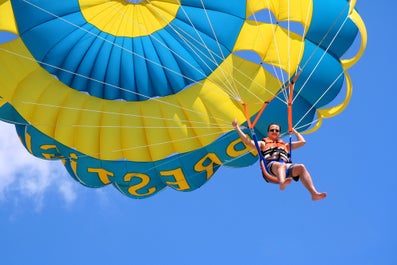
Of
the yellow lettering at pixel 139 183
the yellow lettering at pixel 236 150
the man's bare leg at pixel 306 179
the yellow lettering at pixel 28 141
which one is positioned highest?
the man's bare leg at pixel 306 179

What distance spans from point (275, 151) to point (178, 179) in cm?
276

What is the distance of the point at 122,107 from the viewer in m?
11.6

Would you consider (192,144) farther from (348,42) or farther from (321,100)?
(348,42)

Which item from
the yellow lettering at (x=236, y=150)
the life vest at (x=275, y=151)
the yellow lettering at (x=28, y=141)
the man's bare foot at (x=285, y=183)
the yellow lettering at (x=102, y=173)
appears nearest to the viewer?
the man's bare foot at (x=285, y=183)

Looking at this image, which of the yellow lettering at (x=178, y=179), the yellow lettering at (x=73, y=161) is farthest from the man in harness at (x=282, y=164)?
the yellow lettering at (x=73, y=161)

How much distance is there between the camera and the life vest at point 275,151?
9.58m

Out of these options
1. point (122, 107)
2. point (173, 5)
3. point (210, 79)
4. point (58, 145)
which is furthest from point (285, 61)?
point (58, 145)

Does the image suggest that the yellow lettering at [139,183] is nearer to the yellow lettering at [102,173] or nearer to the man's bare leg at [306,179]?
the yellow lettering at [102,173]

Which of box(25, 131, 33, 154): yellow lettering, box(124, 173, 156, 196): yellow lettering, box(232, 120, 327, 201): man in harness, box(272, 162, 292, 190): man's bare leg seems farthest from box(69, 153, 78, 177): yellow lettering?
box(272, 162, 292, 190): man's bare leg

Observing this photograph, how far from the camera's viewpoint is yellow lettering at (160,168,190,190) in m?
12.0

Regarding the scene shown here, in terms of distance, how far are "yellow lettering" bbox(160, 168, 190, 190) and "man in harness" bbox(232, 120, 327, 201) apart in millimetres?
2232

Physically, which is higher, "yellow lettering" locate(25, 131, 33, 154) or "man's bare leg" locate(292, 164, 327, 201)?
"man's bare leg" locate(292, 164, 327, 201)

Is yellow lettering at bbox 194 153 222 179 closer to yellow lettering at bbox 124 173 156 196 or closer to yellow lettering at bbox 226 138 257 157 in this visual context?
yellow lettering at bbox 226 138 257 157

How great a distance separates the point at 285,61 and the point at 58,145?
149 inches
